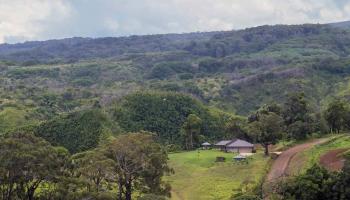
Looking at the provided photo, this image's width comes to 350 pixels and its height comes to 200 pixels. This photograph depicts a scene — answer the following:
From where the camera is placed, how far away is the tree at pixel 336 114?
73875 millimetres

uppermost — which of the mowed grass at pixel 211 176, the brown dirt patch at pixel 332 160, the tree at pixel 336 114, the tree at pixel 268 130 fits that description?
the tree at pixel 336 114

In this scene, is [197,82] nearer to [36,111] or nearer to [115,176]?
[36,111]

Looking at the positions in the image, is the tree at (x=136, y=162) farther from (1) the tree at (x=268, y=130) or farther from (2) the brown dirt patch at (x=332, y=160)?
(1) the tree at (x=268, y=130)

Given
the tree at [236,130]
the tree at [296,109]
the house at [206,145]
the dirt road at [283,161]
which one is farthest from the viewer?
the tree at [236,130]

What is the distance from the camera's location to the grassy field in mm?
54438

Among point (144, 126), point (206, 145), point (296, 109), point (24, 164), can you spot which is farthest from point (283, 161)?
point (144, 126)

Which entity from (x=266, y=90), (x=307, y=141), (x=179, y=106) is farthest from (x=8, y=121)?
(x=266, y=90)

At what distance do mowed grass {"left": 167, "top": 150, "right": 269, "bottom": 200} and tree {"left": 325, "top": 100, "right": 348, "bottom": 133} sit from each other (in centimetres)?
1239

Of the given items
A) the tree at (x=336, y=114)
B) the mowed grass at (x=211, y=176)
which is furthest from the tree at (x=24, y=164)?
the tree at (x=336, y=114)

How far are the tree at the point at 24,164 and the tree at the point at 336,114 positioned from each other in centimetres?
4465

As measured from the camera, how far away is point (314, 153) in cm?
5878

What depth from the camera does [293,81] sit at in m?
153

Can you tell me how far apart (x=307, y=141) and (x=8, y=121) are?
59.9 m

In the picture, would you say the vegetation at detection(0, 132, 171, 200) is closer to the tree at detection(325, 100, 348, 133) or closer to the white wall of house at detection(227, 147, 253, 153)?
the white wall of house at detection(227, 147, 253, 153)
